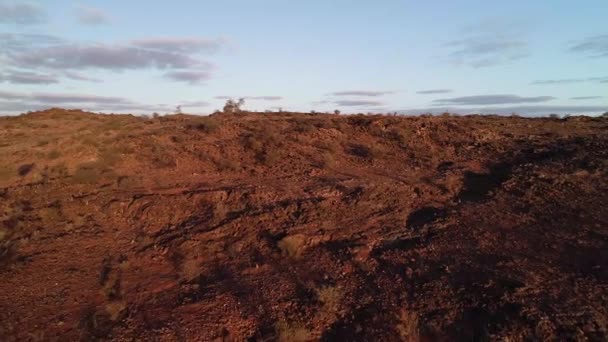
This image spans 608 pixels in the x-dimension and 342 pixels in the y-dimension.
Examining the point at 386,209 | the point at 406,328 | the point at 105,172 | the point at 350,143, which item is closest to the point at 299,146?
the point at 350,143

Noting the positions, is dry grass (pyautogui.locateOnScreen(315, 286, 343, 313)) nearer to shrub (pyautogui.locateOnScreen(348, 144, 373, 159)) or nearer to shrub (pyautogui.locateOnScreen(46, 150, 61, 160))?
shrub (pyautogui.locateOnScreen(348, 144, 373, 159))

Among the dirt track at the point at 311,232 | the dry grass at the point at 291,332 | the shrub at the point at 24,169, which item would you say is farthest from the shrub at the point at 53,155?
the dry grass at the point at 291,332

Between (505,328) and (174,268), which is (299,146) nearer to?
(174,268)

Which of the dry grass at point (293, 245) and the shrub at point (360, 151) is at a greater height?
the shrub at point (360, 151)

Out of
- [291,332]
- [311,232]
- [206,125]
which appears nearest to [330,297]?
[291,332]

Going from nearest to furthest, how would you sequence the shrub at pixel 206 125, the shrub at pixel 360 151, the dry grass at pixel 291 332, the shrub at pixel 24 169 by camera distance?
1. the dry grass at pixel 291 332
2. the shrub at pixel 360 151
3. the shrub at pixel 24 169
4. the shrub at pixel 206 125

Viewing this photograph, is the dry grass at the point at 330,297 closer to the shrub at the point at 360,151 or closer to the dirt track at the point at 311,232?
the dirt track at the point at 311,232

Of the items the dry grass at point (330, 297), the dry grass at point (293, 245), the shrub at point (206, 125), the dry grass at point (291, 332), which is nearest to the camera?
the dry grass at point (291, 332)

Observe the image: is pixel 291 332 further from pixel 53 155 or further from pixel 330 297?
pixel 53 155
